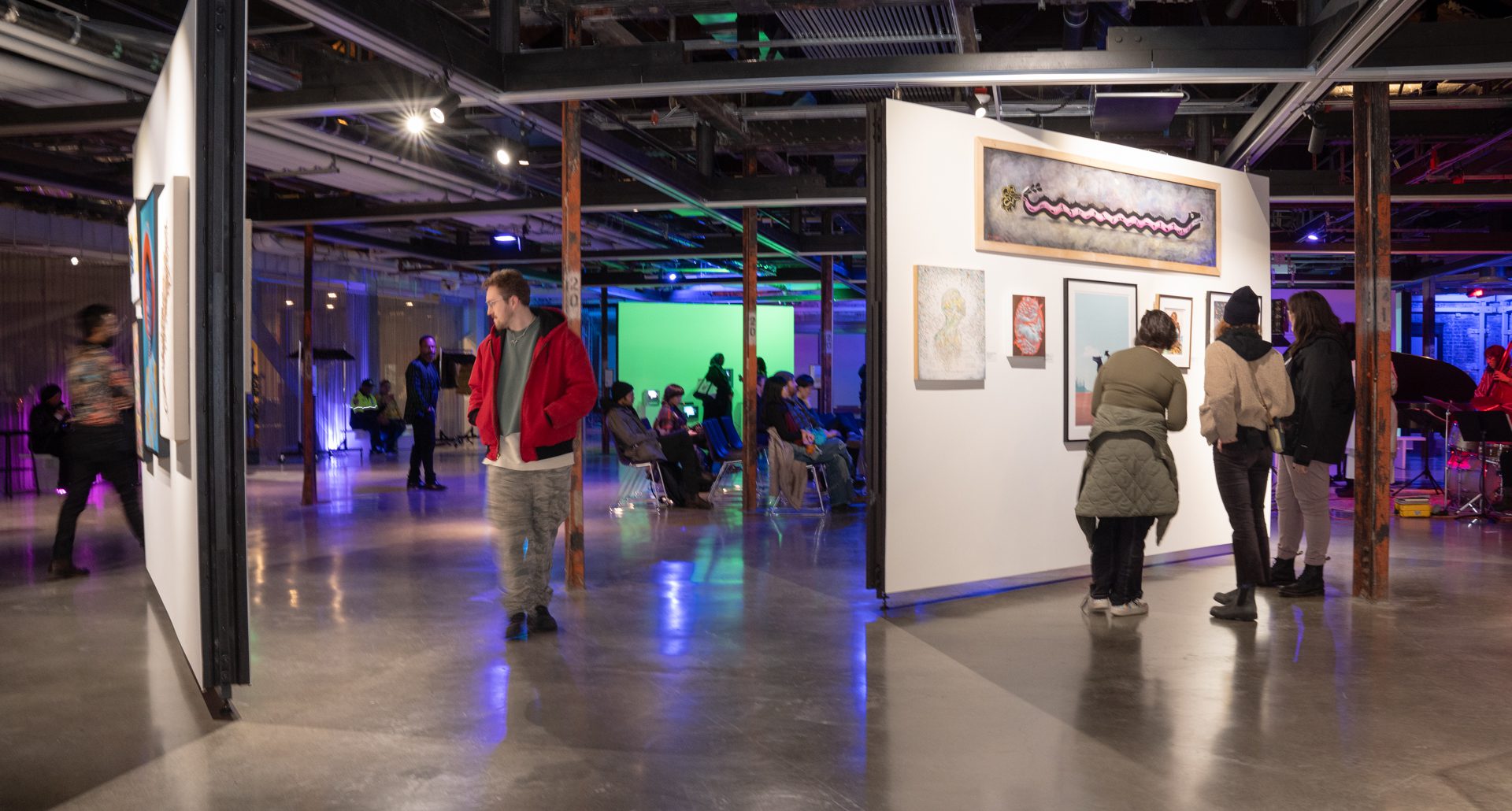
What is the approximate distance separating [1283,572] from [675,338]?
544 inches

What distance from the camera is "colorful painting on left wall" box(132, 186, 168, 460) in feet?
15.9

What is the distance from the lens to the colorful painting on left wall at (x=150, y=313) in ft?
15.9

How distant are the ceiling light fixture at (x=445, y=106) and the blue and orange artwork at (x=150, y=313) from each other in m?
1.64

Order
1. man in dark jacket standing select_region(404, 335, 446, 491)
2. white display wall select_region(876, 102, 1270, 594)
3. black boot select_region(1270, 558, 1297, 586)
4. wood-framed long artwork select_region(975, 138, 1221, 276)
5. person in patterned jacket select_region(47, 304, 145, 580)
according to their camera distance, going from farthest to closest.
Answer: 1. man in dark jacket standing select_region(404, 335, 446, 491)
2. person in patterned jacket select_region(47, 304, 145, 580)
3. black boot select_region(1270, 558, 1297, 586)
4. wood-framed long artwork select_region(975, 138, 1221, 276)
5. white display wall select_region(876, 102, 1270, 594)


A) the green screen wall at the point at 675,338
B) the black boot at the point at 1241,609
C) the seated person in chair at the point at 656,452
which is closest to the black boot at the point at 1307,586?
the black boot at the point at 1241,609

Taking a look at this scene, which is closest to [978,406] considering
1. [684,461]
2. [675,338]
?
[684,461]

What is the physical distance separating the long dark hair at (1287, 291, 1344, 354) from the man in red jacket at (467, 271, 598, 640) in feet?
14.1

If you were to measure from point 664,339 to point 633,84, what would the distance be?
1321cm

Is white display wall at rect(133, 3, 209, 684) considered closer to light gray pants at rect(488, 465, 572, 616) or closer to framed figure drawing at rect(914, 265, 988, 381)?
light gray pants at rect(488, 465, 572, 616)

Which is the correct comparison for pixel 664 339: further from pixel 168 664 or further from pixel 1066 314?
pixel 168 664

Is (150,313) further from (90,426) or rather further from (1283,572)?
(1283,572)

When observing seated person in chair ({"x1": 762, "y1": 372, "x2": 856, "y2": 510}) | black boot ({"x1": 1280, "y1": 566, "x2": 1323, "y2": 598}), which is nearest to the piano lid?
black boot ({"x1": 1280, "y1": 566, "x2": 1323, "y2": 598})

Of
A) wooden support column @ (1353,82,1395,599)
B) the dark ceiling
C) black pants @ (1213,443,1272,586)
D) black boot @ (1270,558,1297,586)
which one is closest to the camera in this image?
black pants @ (1213,443,1272,586)

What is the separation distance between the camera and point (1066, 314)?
7.04m
